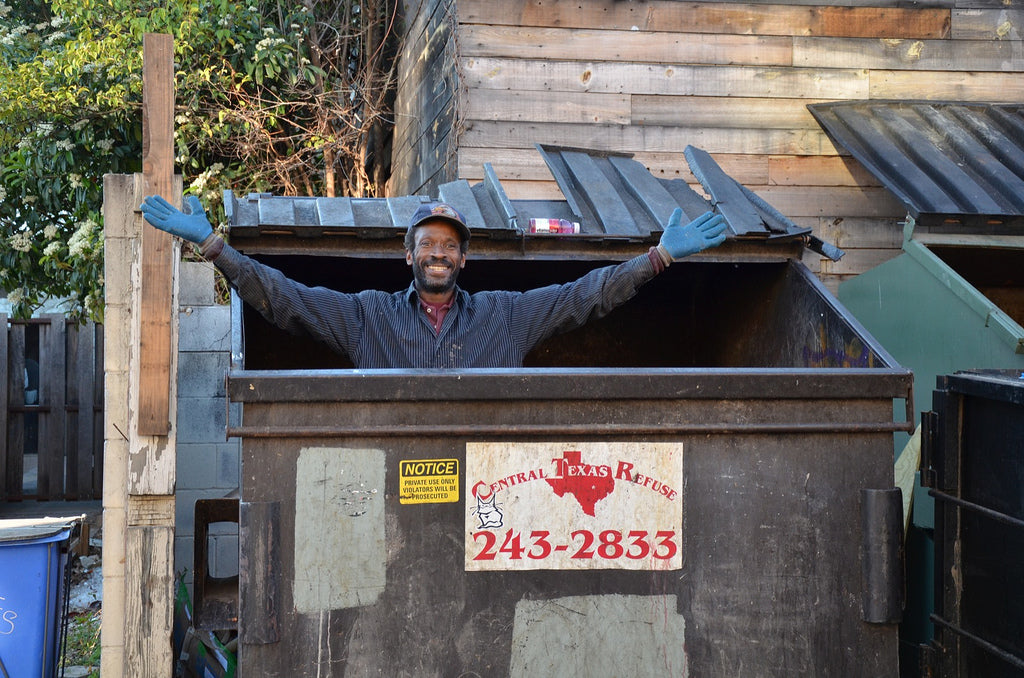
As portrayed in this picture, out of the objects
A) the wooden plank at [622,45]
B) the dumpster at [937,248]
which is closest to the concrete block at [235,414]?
the dumpster at [937,248]

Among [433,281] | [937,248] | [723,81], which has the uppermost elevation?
[723,81]

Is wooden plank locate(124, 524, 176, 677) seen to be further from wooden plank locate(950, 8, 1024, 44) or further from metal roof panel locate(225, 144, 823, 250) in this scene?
wooden plank locate(950, 8, 1024, 44)

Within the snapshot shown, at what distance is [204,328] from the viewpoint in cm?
520

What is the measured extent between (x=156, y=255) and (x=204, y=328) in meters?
2.04

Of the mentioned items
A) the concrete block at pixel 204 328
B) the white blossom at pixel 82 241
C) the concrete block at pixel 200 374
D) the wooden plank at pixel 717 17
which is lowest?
the concrete block at pixel 200 374

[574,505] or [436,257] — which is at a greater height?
[436,257]

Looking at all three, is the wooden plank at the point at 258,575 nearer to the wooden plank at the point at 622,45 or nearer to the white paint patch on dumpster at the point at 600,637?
the white paint patch on dumpster at the point at 600,637

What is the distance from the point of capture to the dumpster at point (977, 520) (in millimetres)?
2521

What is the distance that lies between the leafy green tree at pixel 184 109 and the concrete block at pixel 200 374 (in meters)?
2.50

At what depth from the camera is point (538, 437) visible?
260 cm

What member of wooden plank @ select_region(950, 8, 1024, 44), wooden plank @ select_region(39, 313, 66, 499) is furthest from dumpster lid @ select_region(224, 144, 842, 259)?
wooden plank @ select_region(39, 313, 66, 499)

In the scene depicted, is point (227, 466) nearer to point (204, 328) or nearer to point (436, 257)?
point (204, 328)

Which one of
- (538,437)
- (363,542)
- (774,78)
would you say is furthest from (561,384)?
(774,78)

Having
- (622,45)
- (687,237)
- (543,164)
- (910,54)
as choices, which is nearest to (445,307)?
(687,237)
